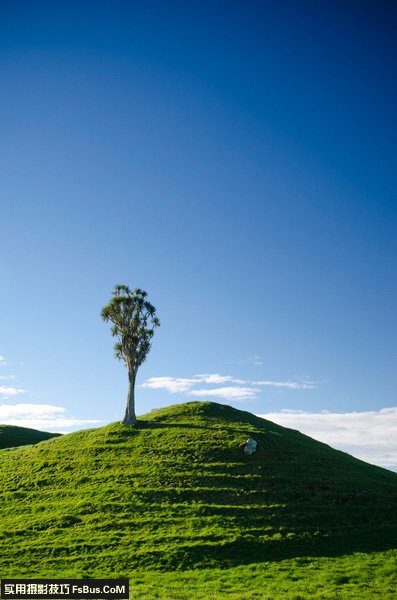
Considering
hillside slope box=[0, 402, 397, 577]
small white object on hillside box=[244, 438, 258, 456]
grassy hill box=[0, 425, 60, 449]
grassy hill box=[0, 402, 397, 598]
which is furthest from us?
grassy hill box=[0, 425, 60, 449]

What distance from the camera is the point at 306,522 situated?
40.6 m

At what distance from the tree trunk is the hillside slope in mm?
2334

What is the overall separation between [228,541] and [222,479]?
42.7ft

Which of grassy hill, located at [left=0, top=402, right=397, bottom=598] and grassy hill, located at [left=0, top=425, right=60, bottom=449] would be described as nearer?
grassy hill, located at [left=0, top=402, right=397, bottom=598]

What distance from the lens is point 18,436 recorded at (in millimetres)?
96000

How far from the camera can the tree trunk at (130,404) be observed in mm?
69369

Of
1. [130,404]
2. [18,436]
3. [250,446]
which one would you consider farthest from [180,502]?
[18,436]

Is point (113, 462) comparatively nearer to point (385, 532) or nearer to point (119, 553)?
point (119, 553)

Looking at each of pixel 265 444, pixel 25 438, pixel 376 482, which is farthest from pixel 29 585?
pixel 25 438

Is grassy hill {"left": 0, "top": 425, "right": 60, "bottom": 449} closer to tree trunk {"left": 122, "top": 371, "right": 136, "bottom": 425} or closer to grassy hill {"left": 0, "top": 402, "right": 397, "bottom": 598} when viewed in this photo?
grassy hill {"left": 0, "top": 402, "right": 397, "bottom": 598}

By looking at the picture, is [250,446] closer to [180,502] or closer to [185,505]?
[180,502]

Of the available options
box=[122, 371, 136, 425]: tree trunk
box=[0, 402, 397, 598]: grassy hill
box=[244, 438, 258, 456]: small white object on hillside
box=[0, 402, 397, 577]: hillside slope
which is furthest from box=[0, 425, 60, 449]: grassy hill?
box=[244, 438, 258, 456]: small white object on hillside

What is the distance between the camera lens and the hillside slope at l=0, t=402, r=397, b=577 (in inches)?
1393

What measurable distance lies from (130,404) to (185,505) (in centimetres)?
2867
